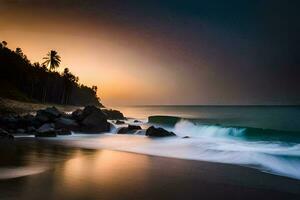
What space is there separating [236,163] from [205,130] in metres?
20.9

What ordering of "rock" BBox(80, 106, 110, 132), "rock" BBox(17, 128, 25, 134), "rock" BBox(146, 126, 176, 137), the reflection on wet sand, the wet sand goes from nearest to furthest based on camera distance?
the wet sand → the reflection on wet sand → "rock" BBox(17, 128, 25, 134) → "rock" BBox(146, 126, 176, 137) → "rock" BBox(80, 106, 110, 132)

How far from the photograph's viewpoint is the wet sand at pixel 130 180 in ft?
27.1

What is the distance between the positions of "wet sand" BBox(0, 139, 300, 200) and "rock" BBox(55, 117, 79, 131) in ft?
43.5

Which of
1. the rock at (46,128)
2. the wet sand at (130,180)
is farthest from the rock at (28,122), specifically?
the wet sand at (130,180)

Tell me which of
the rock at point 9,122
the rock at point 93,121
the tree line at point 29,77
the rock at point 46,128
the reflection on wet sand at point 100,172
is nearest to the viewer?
the reflection on wet sand at point 100,172

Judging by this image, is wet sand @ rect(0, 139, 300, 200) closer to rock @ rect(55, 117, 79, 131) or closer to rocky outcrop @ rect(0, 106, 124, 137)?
rocky outcrop @ rect(0, 106, 124, 137)

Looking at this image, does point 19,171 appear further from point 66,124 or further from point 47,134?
point 66,124

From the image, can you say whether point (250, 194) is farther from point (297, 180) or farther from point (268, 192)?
point (297, 180)

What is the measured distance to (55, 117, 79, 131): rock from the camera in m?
27.8

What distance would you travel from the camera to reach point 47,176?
10.2 m

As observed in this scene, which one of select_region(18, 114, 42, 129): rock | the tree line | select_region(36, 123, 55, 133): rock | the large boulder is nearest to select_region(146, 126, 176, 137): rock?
the large boulder

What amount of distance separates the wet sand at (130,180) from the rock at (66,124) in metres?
13.3

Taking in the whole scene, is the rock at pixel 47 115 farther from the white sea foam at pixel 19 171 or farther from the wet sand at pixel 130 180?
the white sea foam at pixel 19 171

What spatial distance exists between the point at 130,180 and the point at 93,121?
2071 centimetres
